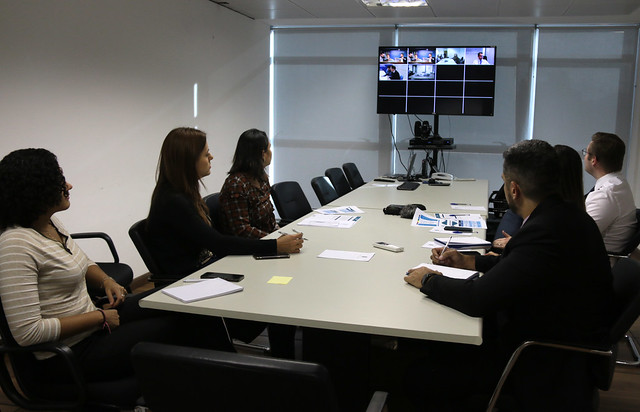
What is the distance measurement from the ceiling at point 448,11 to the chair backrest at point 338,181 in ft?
5.81

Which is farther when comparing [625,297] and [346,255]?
[346,255]

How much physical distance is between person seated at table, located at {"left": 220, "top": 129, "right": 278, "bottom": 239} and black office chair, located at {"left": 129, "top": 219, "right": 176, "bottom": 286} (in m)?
0.64

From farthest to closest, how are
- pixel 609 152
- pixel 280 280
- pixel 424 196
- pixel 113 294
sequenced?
pixel 424 196, pixel 609 152, pixel 113 294, pixel 280 280

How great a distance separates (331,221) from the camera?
342 cm

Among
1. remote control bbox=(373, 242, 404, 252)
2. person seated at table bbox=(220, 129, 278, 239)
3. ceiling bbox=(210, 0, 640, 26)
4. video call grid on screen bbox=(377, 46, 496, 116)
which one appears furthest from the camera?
video call grid on screen bbox=(377, 46, 496, 116)

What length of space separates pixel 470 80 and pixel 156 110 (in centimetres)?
359

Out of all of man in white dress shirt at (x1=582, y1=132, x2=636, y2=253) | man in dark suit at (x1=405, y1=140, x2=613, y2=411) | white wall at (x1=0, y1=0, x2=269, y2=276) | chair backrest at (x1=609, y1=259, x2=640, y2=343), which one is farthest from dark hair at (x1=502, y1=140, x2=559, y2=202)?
white wall at (x1=0, y1=0, x2=269, y2=276)

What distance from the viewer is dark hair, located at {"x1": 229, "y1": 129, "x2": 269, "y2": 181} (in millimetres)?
3271

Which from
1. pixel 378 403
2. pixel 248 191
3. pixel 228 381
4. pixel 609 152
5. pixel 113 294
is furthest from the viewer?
pixel 609 152

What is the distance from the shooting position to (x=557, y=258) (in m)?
1.75

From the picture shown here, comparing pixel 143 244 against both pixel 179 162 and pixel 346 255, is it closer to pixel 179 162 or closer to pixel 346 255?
pixel 179 162

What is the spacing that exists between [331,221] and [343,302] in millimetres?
1513

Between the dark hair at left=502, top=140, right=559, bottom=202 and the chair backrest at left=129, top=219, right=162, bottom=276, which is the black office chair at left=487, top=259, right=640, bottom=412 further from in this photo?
the chair backrest at left=129, top=219, right=162, bottom=276

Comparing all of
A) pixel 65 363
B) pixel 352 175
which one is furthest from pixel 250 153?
pixel 352 175
